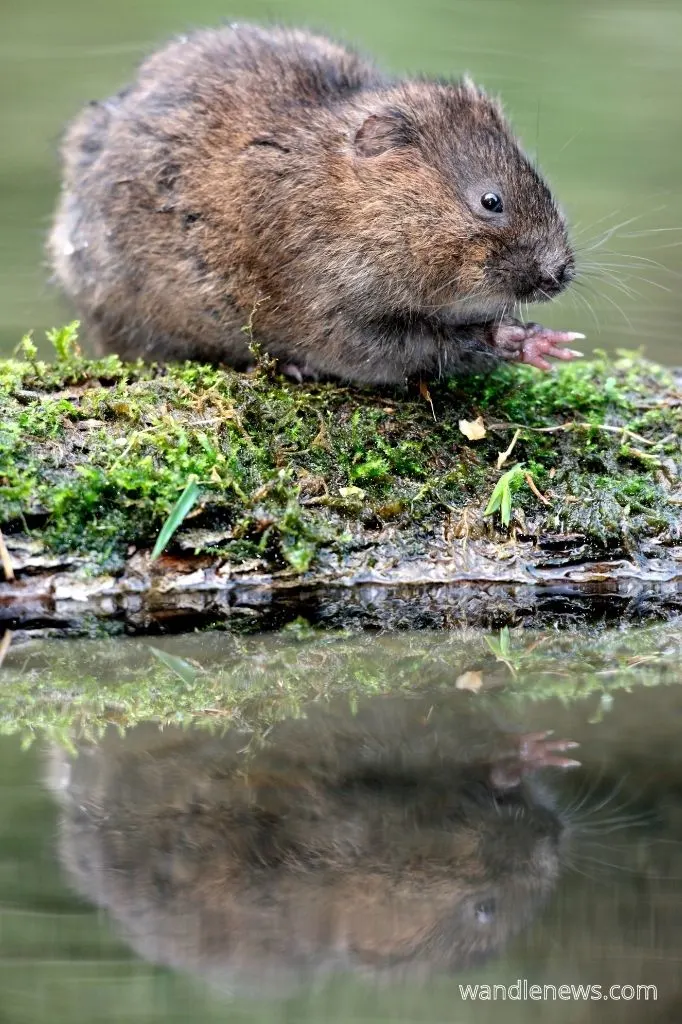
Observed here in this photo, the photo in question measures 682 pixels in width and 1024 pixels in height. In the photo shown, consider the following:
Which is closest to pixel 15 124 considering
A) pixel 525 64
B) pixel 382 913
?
pixel 525 64

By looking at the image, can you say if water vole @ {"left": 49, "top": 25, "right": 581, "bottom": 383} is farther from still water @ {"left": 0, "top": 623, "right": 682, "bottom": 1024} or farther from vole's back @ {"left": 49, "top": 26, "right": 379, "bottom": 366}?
still water @ {"left": 0, "top": 623, "right": 682, "bottom": 1024}

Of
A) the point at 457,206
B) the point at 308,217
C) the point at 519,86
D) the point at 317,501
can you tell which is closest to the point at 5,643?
the point at 317,501

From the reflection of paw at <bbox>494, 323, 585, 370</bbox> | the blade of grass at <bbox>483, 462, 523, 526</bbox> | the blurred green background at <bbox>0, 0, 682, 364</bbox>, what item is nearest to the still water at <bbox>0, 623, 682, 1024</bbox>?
the blade of grass at <bbox>483, 462, 523, 526</bbox>

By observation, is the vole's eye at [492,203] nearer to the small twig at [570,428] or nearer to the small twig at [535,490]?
the small twig at [570,428]

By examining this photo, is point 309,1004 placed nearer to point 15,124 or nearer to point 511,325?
point 511,325

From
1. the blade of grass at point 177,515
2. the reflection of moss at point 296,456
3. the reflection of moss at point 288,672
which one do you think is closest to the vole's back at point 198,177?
the reflection of moss at point 296,456

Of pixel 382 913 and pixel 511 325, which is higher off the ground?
pixel 511 325

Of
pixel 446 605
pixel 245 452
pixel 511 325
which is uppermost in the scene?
pixel 511 325
